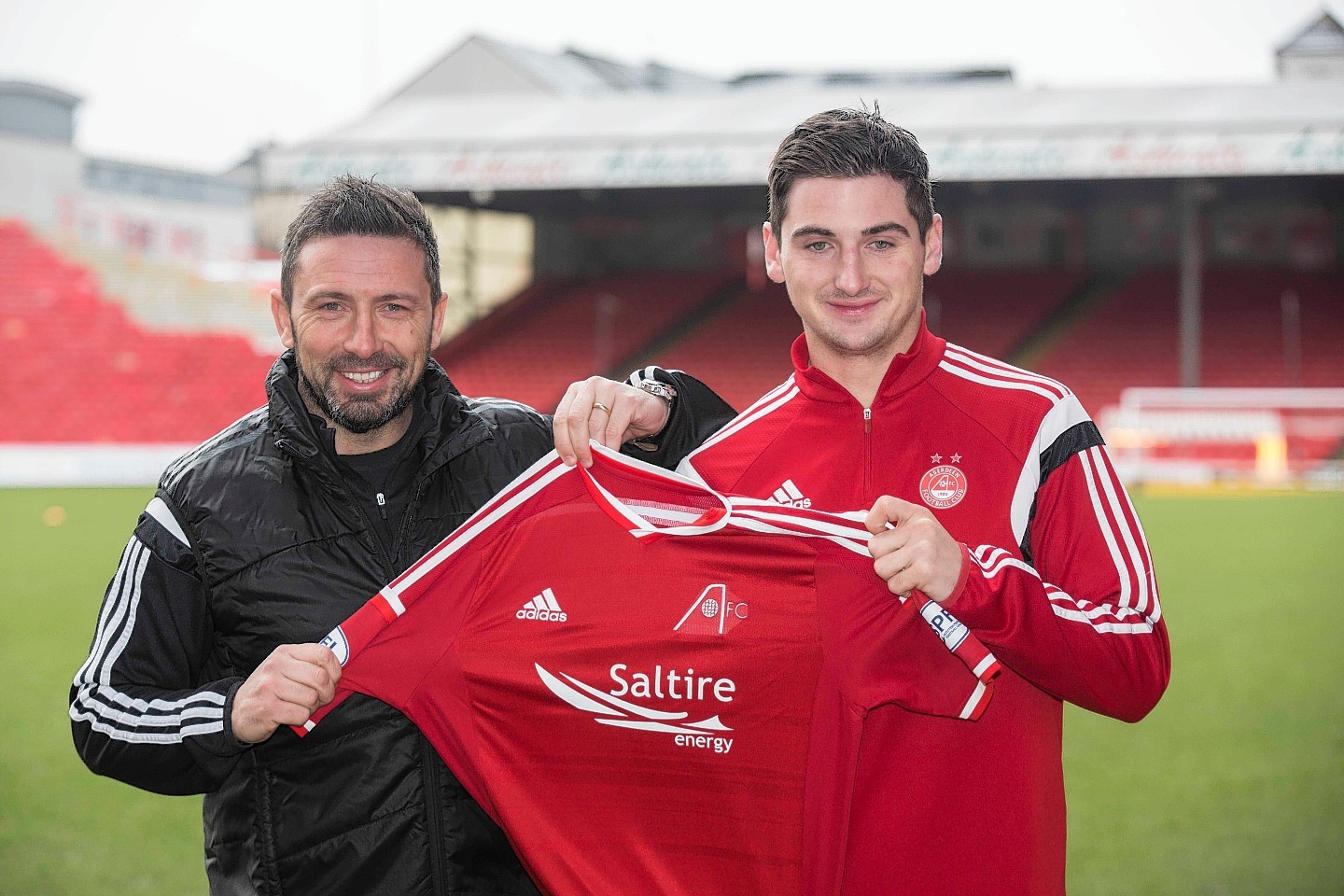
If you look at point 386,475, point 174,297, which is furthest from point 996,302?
point 386,475

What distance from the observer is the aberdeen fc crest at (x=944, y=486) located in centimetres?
211

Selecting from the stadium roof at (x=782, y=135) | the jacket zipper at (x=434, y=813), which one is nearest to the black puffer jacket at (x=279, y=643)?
the jacket zipper at (x=434, y=813)

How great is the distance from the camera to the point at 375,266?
2.13 meters

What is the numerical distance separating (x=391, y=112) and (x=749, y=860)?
23.8 meters

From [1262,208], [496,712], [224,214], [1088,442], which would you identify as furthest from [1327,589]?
[224,214]

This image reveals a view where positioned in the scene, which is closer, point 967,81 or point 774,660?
point 774,660

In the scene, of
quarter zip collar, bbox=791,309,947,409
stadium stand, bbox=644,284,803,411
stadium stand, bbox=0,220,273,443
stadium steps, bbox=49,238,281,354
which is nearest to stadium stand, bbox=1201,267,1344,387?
stadium stand, bbox=644,284,803,411

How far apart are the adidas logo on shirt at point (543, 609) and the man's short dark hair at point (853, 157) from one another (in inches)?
31.4

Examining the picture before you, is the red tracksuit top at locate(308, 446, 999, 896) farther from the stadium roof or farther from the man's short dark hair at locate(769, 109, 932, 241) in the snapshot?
the stadium roof

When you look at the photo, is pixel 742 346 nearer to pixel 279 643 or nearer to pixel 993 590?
pixel 279 643

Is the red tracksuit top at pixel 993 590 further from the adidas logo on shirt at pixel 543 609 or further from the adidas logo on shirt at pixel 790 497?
the adidas logo on shirt at pixel 543 609

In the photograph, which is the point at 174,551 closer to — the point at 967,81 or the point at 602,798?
the point at 602,798

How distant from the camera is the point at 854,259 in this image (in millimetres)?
2086

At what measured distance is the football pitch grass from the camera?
4.12m
